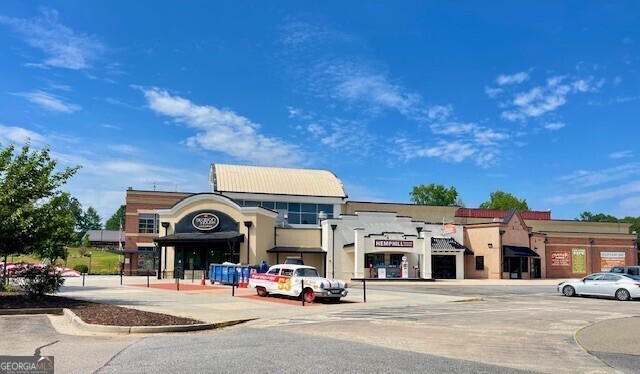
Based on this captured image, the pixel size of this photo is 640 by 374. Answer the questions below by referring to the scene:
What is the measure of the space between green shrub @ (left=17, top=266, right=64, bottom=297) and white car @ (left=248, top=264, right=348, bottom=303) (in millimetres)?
8686

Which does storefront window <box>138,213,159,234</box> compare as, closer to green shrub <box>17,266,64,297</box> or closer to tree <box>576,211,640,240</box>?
green shrub <box>17,266,64,297</box>

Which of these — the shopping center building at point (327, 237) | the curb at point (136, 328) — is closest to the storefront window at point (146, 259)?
the shopping center building at point (327, 237)

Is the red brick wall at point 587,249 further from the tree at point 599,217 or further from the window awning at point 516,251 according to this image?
the tree at point 599,217

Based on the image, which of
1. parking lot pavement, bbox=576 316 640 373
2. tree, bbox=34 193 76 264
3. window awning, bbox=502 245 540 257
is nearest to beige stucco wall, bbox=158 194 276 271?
window awning, bbox=502 245 540 257

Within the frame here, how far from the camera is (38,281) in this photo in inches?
788

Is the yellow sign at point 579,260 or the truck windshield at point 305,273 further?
the yellow sign at point 579,260

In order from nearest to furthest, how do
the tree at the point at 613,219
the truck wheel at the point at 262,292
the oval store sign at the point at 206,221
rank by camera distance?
the truck wheel at the point at 262,292
the oval store sign at the point at 206,221
the tree at the point at 613,219

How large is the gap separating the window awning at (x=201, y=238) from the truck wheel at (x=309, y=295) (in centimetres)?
1863

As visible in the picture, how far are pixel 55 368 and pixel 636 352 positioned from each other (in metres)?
11.0

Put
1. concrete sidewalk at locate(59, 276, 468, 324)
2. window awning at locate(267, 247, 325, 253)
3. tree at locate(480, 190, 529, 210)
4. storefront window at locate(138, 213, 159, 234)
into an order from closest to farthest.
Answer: concrete sidewalk at locate(59, 276, 468, 324), window awning at locate(267, 247, 325, 253), storefront window at locate(138, 213, 159, 234), tree at locate(480, 190, 529, 210)

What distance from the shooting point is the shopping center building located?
43.1m

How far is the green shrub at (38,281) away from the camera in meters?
19.9

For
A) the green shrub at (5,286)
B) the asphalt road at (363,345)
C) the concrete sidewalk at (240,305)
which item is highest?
the green shrub at (5,286)

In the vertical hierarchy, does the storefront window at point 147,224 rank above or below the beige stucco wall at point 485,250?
above
